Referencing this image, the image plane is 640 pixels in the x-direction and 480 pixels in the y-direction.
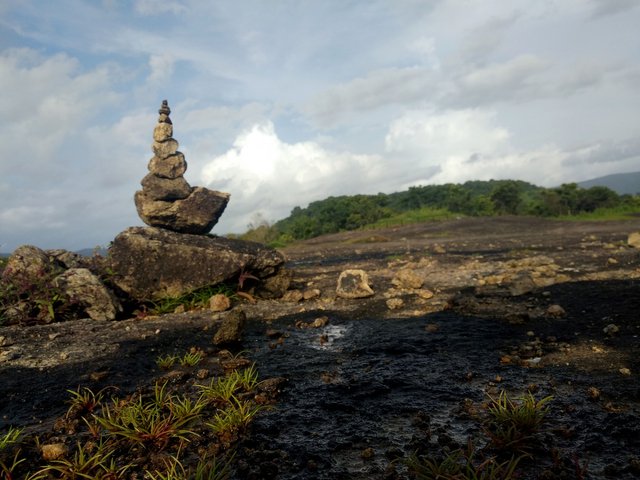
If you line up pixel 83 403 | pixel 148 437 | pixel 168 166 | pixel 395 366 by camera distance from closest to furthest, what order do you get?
pixel 148 437, pixel 83 403, pixel 395 366, pixel 168 166

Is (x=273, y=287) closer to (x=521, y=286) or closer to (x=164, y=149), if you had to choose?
(x=164, y=149)

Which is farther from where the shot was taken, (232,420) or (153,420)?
(153,420)

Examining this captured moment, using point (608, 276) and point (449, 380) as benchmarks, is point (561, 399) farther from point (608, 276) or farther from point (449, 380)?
point (608, 276)

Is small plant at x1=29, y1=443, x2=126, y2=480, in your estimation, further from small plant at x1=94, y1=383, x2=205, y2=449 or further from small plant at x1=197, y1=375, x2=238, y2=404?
small plant at x1=197, y1=375, x2=238, y2=404

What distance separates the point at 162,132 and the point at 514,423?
11.4 meters

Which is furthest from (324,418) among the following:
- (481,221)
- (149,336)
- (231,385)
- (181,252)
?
(481,221)

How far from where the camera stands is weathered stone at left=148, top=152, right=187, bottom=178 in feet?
38.2

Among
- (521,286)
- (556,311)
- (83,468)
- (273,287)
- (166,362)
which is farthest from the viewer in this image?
(273,287)

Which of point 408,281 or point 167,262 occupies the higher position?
point 167,262

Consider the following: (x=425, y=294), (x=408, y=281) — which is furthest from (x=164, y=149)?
(x=425, y=294)

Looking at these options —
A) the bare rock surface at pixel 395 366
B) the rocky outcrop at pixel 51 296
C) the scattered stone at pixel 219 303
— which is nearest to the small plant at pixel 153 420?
the bare rock surface at pixel 395 366

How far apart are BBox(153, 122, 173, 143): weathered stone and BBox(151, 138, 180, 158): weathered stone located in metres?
0.12

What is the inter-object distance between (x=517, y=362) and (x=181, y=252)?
8.12 meters

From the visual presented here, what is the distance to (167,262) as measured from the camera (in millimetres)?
10164
